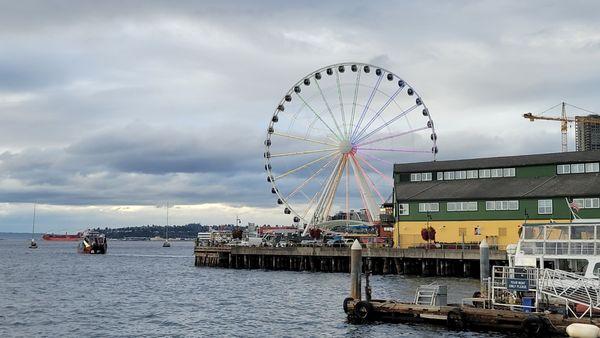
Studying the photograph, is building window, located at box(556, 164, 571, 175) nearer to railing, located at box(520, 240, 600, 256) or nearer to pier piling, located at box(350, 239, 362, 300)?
railing, located at box(520, 240, 600, 256)

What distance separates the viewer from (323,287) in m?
71.2

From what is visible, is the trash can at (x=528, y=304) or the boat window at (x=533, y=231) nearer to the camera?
the trash can at (x=528, y=304)

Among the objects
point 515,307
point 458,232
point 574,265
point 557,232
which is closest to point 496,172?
point 458,232

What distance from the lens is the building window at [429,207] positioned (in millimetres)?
89812

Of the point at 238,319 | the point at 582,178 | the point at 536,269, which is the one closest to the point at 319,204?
the point at 582,178

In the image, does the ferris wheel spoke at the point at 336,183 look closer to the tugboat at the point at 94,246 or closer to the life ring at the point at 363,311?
the life ring at the point at 363,311

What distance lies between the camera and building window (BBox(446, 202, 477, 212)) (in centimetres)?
8696

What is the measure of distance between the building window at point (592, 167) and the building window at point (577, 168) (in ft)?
1.46

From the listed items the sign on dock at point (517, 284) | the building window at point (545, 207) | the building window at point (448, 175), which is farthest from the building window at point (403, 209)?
the sign on dock at point (517, 284)

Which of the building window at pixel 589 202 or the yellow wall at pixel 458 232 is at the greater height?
the building window at pixel 589 202

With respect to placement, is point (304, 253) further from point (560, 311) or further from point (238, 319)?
point (560, 311)

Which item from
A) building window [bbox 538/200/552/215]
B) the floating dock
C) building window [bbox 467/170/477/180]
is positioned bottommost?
the floating dock

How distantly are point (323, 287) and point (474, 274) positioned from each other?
1597cm

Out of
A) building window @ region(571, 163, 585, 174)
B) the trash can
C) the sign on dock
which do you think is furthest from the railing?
building window @ region(571, 163, 585, 174)
